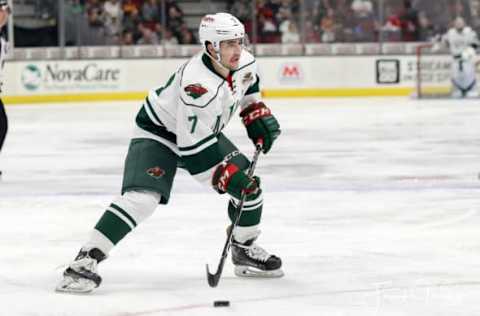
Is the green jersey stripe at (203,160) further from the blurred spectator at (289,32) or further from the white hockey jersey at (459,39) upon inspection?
the blurred spectator at (289,32)

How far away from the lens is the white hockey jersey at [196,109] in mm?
4613

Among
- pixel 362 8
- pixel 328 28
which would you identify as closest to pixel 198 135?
pixel 328 28

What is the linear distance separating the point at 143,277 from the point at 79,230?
4.65 feet

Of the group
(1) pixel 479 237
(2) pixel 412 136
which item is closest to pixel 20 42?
(2) pixel 412 136

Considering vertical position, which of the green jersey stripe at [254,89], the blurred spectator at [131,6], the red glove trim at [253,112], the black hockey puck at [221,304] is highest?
the green jersey stripe at [254,89]

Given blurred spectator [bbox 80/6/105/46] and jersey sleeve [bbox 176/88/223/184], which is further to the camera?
blurred spectator [bbox 80/6/105/46]

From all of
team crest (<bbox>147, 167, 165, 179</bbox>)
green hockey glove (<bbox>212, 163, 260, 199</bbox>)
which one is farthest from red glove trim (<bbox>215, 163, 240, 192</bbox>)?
team crest (<bbox>147, 167, 165, 179</bbox>)

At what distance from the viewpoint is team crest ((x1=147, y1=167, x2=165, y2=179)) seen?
4.79 meters

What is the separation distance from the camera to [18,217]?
6980 millimetres

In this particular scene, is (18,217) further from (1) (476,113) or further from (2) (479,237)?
(1) (476,113)

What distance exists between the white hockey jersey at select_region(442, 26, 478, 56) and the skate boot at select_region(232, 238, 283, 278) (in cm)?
1396

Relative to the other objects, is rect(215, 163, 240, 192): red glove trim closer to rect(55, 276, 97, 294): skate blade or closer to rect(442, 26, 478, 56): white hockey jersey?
rect(55, 276, 97, 294): skate blade

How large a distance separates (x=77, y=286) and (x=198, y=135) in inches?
28.6

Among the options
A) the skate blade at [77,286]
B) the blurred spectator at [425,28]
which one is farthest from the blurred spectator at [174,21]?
the skate blade at [77,286]
